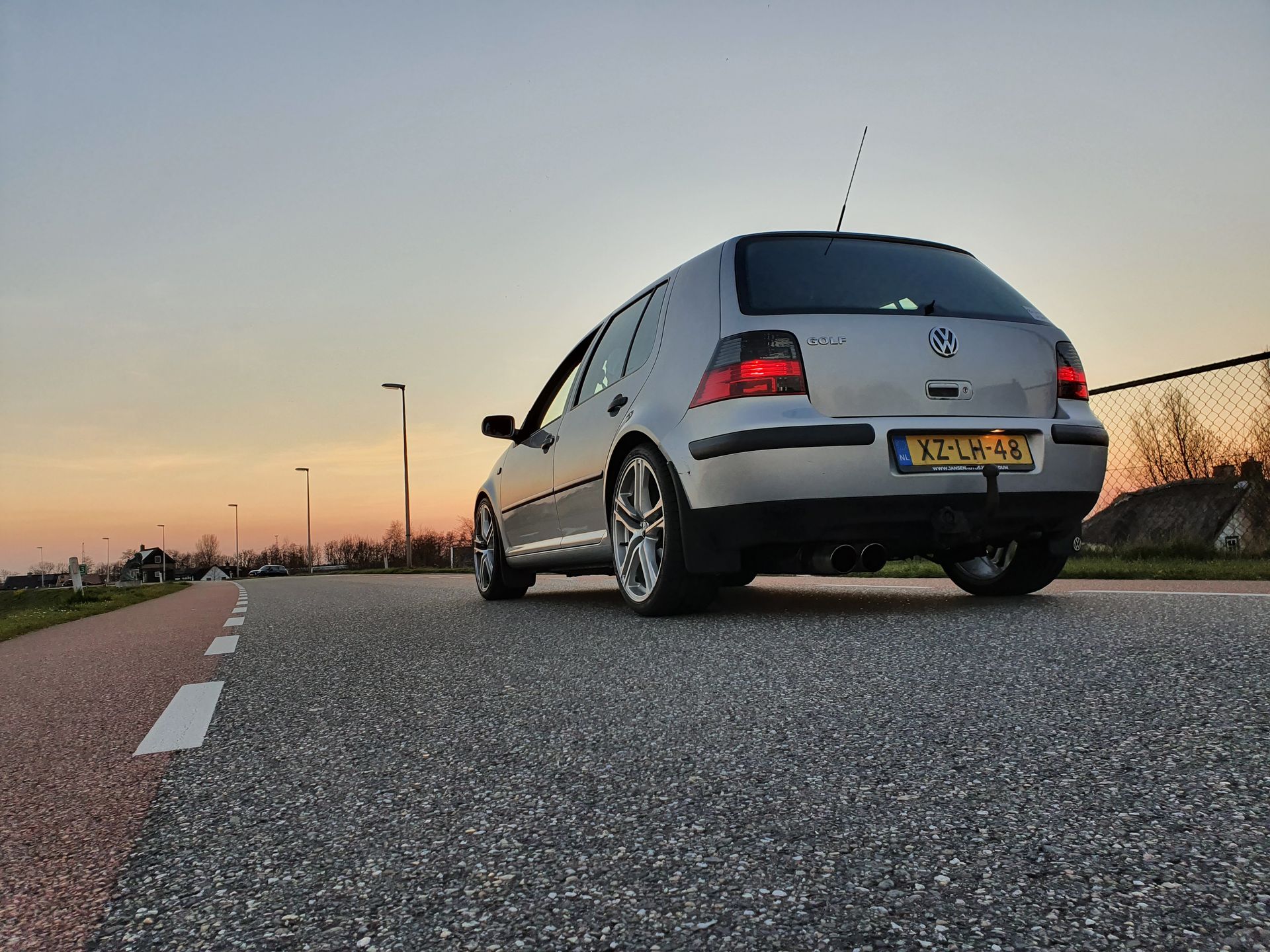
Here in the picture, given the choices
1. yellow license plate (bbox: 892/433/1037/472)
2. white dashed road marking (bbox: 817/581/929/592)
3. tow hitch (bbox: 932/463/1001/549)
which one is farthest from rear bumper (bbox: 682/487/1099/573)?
white dashed road marking (bbox: 817/581/929/592)

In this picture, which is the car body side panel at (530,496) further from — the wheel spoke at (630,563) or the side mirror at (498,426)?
the wheel spoke at (630,563)

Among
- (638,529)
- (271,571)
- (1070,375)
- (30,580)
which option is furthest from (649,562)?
(30,580)

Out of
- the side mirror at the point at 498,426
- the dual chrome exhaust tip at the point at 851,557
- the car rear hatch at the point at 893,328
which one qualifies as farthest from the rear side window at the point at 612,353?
the dual chrome exhaust tip at the point at 851,557

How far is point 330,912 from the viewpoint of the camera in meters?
1.58

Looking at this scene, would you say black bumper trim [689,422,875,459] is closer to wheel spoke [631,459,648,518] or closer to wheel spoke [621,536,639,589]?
wheel spoke [631,459,648,518]

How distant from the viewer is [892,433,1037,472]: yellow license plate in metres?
4.35

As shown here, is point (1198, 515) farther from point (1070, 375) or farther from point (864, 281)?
point (864, 281)

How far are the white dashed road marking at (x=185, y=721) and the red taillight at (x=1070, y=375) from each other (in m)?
3.93

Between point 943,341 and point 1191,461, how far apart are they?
6.53 meters

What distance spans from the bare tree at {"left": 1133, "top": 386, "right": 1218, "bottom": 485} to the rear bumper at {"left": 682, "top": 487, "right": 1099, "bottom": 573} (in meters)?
5.75

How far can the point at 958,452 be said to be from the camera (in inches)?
Answer: 173

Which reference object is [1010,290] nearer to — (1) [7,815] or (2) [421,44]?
(1) [7,815]

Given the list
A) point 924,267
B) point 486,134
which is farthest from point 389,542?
point 924,267

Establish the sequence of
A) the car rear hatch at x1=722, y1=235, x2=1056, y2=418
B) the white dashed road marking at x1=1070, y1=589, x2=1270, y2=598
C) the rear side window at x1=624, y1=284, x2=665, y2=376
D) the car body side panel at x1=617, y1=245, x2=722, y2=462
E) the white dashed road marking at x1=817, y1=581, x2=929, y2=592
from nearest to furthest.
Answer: the car rear hatch at x1=722, y1=235, x2=1056, y2=418 < the car body side panel at x1=617, y1=245, x2=722, y2=462 < the white dashed road marking at x1=1070, y1=589, x2=1270, y2=598 < the rear side window at x1=624, y1=284, x2=665, y2=376 < the white dashed road marking at x1=817, y1=581, x2=929, y2=592
